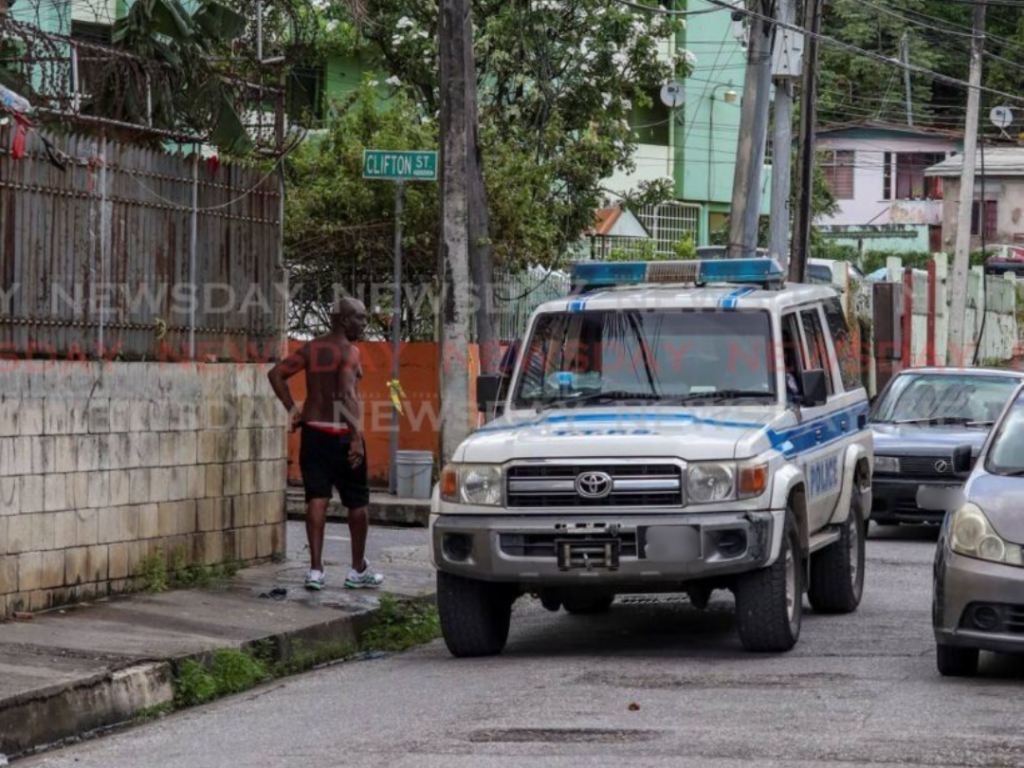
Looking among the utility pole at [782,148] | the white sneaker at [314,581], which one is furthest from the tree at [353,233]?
the white sneaker at [314,581]

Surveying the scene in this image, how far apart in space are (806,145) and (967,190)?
32.5 feet

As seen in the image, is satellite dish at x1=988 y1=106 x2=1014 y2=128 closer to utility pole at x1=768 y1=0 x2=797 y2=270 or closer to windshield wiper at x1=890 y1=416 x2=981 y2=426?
utility pole at x1=768 y1=0 x2=797 y2=270

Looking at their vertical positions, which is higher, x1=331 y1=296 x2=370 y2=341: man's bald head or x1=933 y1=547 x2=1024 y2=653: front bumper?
x1=331 y1=296 x2=370 y2=341: man's bald head

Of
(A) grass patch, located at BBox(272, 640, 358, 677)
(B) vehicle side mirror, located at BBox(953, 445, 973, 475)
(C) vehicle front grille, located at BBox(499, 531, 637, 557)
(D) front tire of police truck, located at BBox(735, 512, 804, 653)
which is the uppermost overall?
(B) vehicle side mirror, located at BBox(953, 445, 973, 475)

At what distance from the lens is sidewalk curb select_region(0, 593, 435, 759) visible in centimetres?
866

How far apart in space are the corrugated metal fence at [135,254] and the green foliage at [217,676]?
8.25 ft

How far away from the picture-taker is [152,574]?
1252cm

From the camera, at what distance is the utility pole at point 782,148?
23312mm

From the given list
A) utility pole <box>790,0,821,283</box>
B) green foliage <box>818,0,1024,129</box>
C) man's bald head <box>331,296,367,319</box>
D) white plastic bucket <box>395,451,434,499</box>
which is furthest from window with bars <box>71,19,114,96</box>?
green foliage <box>818,0,1024,129</box>

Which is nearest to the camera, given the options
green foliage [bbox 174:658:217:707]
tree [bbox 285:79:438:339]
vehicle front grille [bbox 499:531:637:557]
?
green foliage [bbox 174:658:217:707]

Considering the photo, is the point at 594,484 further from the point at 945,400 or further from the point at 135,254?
the point at 945,400

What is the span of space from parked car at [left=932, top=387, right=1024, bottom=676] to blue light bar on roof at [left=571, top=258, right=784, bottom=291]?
8.93 ft

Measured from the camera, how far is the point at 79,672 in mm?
9500

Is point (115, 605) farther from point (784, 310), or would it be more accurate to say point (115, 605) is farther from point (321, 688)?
point (784, 310)
